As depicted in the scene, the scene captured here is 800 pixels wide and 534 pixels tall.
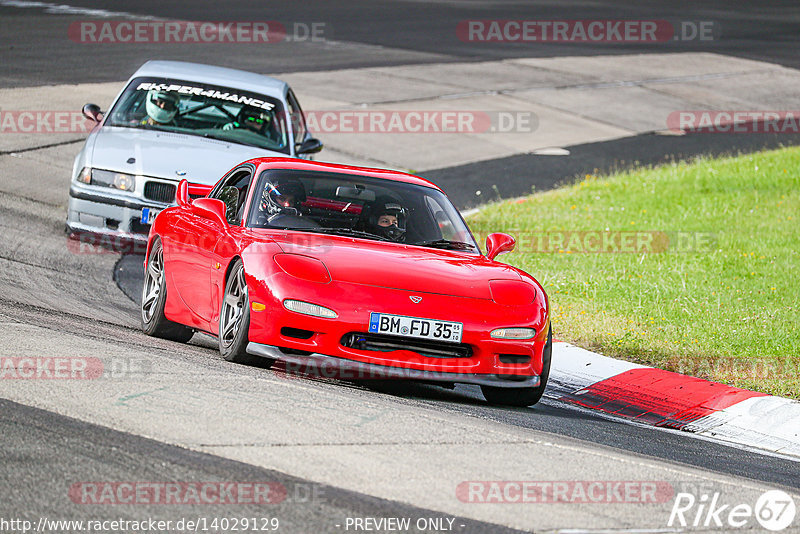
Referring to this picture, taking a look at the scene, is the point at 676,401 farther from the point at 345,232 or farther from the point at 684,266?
the point at 684,266

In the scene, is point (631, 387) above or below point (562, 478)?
below

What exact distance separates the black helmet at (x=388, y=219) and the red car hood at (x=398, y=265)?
33 centimetres

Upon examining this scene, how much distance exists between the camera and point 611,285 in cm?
1302

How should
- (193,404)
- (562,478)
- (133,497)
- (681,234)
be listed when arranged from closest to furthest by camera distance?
1. (133,497)
2. (562,478)
3. (193,404)
4. (681,234)

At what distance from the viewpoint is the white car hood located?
41.0 ft

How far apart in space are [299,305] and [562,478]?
224cm

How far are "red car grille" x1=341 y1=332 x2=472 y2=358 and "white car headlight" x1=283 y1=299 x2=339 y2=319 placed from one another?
0.16 metres

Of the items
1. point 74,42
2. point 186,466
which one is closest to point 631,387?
point 186,466

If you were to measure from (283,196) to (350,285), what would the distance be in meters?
1.44

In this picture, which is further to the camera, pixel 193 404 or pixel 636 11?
pixel 636 11

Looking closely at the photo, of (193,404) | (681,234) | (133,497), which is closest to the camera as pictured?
(133,497)

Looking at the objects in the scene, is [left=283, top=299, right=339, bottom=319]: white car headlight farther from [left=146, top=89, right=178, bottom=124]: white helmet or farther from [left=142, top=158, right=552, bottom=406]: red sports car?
[left=146, top=89, right=178, bottom=124]: white helmet

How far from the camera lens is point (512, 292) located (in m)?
8.02

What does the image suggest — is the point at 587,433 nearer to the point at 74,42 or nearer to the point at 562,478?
the point at 562,478
